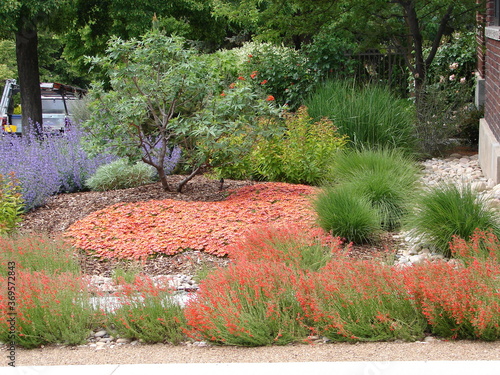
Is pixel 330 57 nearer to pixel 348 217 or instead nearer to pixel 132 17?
pixel 132 17

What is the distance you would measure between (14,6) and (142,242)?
897 centimetres

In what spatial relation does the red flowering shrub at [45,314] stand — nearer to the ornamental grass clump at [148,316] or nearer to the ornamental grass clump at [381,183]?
the ornamental grass clump at [148,316]

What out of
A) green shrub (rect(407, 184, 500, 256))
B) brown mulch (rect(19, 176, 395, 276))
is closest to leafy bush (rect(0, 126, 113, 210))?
brown mulch (rect(19, 176, 395, 276))

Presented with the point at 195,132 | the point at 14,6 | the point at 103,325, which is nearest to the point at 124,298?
the point at 103,325

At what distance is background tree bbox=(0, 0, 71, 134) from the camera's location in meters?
13.8

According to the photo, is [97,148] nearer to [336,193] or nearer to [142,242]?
[142,242]

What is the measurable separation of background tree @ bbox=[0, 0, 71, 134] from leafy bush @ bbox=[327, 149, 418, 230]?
28.6 ft

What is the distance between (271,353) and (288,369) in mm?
492

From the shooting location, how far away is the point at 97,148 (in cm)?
784

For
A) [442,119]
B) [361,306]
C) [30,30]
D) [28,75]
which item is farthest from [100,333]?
[28,75]

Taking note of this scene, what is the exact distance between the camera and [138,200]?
8.04 metres

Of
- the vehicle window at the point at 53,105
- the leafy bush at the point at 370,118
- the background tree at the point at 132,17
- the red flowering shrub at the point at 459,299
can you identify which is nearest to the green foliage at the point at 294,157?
the leafy bush at the point at 370,118

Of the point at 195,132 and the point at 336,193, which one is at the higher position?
the point at 195,132

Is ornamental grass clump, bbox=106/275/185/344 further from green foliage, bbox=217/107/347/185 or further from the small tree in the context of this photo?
green foliage, bbox=217/107/347/185
